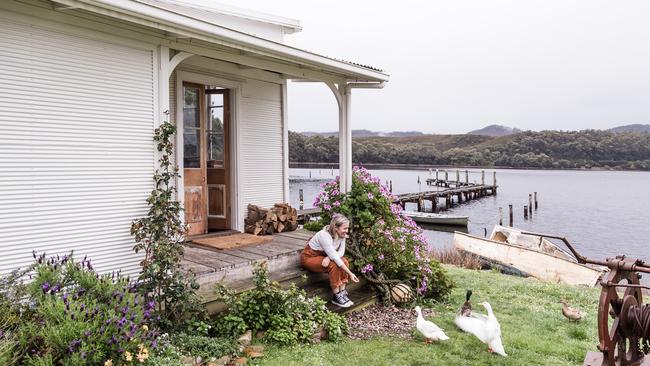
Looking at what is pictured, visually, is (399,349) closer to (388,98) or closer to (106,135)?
(106,135)

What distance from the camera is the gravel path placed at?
5.54m

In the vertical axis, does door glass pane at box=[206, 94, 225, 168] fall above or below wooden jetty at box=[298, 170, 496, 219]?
above

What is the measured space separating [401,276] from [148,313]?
409 centimetres

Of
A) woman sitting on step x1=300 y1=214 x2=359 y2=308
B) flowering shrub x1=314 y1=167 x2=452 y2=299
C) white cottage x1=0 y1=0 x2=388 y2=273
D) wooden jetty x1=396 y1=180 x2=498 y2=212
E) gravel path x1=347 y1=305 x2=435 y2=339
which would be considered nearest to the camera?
white cottage x1=0 y1=0 x2=388 y2=273

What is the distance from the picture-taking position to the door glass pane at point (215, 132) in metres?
7.66

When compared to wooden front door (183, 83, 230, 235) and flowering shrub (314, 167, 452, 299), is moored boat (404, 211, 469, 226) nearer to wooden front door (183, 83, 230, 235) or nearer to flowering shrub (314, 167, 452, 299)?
flowering shrub (314, 167, 452, 299)

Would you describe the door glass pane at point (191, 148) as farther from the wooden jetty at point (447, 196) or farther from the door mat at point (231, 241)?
the wooden jetty at point (447, 196)

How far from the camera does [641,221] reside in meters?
33.2

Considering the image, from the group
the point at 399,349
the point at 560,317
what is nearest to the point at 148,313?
the point at 399,349

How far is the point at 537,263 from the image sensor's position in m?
13.1

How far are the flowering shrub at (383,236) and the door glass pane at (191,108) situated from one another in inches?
93.5

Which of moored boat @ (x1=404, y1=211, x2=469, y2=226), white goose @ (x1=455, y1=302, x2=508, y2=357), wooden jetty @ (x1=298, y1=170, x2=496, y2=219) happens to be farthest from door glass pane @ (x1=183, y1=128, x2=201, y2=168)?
moored boat @ (x1=404, y1=211, x2=469, y2=226)

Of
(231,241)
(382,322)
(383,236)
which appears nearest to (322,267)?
(382,322)

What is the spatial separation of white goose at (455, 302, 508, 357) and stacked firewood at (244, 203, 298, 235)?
3.74 meters
